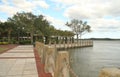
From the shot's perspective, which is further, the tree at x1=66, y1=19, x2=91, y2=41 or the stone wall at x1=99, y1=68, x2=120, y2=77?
the tree at x1=66, y1=19, x2=91, y2=41

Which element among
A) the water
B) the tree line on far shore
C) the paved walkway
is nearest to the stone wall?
the paved walkway

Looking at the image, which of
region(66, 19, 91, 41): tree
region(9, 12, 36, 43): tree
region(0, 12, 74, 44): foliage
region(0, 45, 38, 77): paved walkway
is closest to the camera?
region(0, 45, 38, 77): paved walkway

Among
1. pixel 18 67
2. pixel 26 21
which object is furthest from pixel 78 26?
pixel 18 67

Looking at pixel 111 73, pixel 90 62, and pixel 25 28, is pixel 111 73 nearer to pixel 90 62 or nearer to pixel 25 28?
pixel 90 62

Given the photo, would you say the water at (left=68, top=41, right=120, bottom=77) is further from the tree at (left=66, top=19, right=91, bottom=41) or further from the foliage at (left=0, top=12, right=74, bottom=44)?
the tree at (left=66, top=19, right=91, bottom=41)

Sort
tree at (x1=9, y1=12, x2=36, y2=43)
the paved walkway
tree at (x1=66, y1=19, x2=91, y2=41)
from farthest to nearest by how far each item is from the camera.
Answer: tree at (x1=66, y1=19, x2=91, y2=41)
tree at (x1=9, y1=12, x2=36, y2=43)
the paved walkway

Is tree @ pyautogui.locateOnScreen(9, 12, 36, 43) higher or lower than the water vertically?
higher

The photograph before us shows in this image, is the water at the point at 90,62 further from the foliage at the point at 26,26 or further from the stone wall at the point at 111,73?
the foliage at the point at 26,26

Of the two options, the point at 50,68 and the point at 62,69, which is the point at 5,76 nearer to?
the point at 50,68

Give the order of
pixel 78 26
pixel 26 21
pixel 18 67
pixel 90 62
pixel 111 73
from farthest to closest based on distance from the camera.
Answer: pixel 78 26
pixel 26 21
pixel 90 62
pixel 18 67
pixel 111 73

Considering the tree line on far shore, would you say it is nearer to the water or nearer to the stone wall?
the water

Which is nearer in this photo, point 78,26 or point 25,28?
point 25,28

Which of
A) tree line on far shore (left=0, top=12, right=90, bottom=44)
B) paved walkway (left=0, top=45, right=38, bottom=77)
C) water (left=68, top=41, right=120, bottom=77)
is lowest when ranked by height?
water (left=68, top=41, right=120, bottom=77)

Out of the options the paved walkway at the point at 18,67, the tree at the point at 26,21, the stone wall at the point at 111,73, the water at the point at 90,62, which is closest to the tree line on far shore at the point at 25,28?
the tree at the point at 26,21
